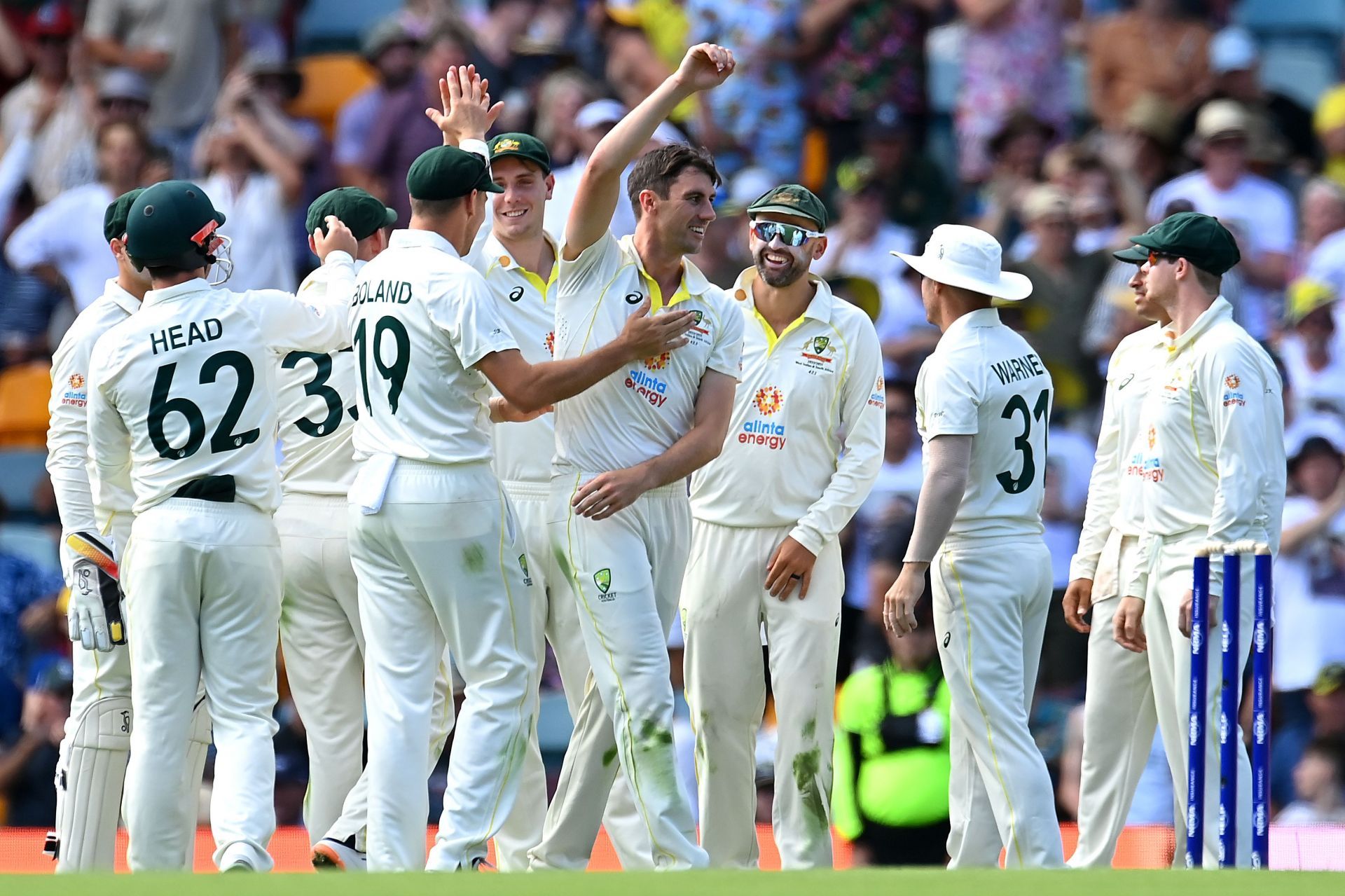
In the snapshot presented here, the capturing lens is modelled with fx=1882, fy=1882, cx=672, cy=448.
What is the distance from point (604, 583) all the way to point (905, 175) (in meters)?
5.57

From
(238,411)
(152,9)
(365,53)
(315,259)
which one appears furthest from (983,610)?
(152,9)

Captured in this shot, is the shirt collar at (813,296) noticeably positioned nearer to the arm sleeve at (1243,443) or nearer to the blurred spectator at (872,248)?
the arm sleeve at (1243,443)

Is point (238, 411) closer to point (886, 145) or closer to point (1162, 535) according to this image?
point (1162, 535)

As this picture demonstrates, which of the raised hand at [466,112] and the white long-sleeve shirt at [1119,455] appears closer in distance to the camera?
the raised hand at [466,112]

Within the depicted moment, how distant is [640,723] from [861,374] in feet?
5.61

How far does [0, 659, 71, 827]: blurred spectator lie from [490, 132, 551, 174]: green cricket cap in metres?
4.24

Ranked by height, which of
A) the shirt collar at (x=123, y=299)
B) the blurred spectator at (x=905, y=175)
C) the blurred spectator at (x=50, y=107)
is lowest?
the shirt collar at (x=123, y=299)

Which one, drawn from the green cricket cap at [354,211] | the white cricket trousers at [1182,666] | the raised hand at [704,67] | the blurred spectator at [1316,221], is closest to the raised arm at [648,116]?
the raised hand at [704,67]

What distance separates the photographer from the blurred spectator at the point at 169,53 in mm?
11539

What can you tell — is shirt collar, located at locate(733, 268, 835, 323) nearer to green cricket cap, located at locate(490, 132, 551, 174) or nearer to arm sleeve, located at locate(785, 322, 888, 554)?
arm sleeve, located at locate(785, 322, 888, 554)

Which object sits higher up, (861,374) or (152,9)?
(152,9)

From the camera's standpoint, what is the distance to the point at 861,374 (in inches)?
268

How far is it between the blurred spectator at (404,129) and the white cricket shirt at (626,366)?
506 cm

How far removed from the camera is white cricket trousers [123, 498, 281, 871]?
5.66 m
